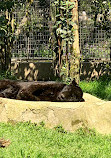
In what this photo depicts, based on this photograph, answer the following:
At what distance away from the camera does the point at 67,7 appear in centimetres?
929

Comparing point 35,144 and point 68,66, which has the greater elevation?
point 68,66

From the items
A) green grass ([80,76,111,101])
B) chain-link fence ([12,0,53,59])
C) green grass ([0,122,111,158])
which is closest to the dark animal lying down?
green grass ([0,122,111,158])

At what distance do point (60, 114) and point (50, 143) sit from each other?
98cm

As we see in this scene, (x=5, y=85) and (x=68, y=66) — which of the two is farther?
(x=68, y=66)

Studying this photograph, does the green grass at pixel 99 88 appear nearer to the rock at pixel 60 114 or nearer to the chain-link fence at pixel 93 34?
the chain-link fence at pixel 93 34

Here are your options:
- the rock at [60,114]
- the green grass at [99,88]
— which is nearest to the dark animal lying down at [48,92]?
the rock at [60,114]

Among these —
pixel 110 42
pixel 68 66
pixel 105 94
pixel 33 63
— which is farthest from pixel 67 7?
pixel 33 63

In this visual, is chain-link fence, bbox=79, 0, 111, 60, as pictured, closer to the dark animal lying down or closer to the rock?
the dark animal lying down

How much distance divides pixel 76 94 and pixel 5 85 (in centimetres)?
138

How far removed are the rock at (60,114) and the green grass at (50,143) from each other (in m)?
0.14

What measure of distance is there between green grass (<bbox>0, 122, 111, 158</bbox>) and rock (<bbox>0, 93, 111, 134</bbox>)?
0.14m

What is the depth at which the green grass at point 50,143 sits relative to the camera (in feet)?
14.8

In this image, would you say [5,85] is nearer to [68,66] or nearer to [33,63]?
[68,66]

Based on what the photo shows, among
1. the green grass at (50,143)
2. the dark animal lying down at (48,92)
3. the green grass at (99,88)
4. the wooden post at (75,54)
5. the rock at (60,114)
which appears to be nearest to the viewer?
the green grass at (50,143)
